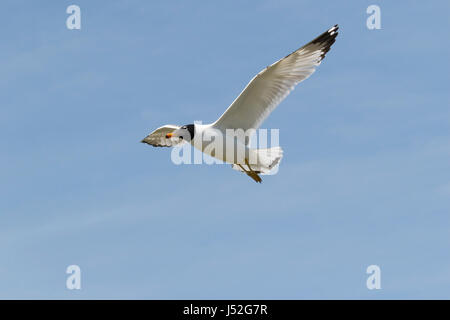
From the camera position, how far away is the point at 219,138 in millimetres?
10922

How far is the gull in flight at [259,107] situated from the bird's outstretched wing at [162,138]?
3.71 ft

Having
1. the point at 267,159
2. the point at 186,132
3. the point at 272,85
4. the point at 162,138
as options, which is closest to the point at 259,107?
the point at 272,85

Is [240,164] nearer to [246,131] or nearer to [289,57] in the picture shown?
[246,131]

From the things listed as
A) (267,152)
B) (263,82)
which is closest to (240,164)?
(267,152)

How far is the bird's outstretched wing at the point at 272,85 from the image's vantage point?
10.7 meters

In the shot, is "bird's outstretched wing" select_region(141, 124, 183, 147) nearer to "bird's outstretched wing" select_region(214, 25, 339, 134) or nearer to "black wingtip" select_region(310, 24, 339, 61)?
"bird's outstretched wing" select_region(214, 25, 339, 134)

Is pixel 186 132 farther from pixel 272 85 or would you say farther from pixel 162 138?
pixel 162 138

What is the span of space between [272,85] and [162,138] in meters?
2.67

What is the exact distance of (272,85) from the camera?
10.8 metres

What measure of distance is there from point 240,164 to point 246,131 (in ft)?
1.72

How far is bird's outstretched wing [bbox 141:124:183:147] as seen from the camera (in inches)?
490

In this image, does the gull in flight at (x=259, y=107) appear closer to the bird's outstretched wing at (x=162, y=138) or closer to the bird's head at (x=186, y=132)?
the bird's head at (x=186, y=132)
